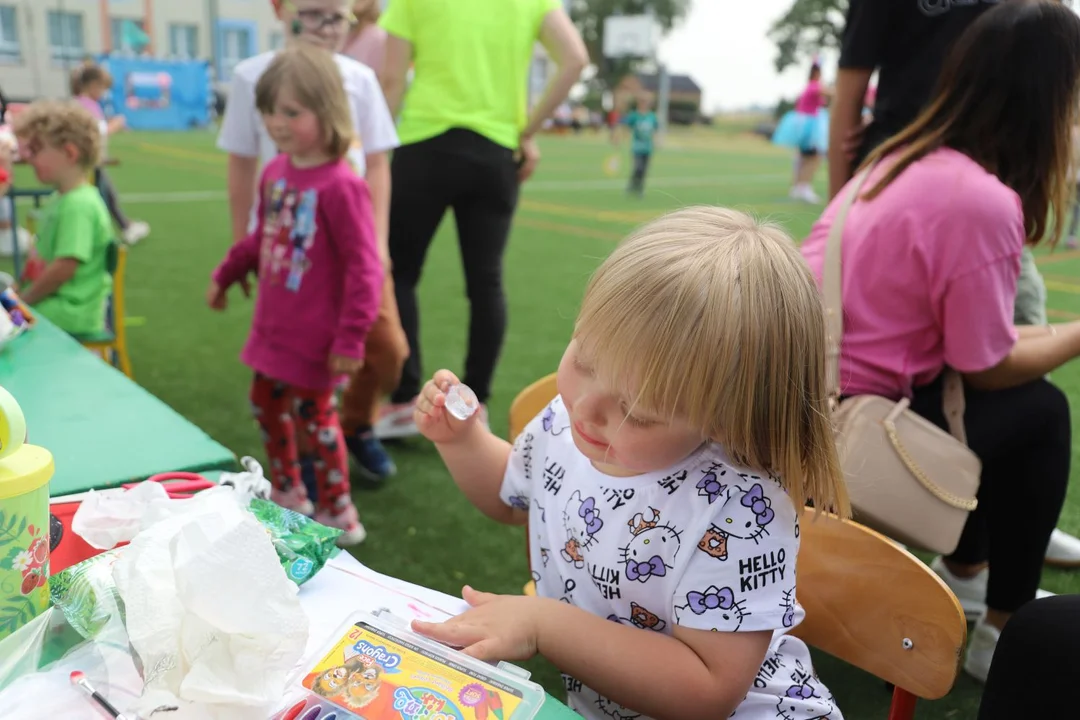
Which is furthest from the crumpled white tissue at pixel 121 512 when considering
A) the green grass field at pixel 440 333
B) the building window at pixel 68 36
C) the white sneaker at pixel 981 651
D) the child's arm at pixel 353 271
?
the building window at pixel 68 36

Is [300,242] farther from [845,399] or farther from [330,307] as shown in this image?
[845,399]

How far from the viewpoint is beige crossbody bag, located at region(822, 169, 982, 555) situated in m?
1.67

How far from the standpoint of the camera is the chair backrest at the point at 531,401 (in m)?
1.62

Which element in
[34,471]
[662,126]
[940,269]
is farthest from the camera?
[662,126]

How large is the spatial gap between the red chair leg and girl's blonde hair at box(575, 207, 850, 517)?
433 mm

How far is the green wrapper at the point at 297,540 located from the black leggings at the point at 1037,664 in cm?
89

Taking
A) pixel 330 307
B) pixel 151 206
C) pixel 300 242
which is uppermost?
pixel 300 242

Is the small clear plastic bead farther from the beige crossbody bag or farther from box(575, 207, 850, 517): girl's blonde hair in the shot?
the beige crossbody bag

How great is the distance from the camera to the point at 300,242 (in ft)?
7.79

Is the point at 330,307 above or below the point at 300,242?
below

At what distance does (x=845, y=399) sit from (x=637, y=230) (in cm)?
89

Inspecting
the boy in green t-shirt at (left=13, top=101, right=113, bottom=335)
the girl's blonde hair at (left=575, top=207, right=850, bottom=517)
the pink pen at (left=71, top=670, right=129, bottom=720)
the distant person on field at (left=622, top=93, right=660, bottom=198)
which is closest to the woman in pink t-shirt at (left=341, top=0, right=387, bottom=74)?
the boy in green t-shirt at (left=13, top=101, right=113, bottom=335)

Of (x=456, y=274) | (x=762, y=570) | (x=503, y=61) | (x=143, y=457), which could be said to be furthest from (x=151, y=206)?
(x=762, y=570)

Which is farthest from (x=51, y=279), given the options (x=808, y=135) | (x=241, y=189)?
(x=808, y=135)
